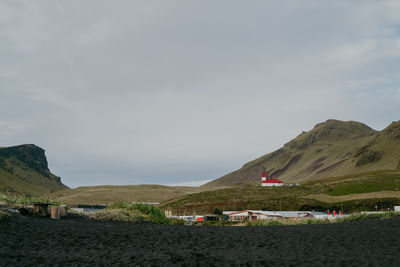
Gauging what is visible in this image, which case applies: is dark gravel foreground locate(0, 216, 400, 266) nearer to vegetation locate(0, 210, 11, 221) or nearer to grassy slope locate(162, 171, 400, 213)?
vegetation locate(0, 210, 11, 221)

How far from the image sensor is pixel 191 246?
11836 millimetres

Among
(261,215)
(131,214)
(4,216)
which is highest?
(4,216)

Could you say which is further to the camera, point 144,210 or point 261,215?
point 261,215

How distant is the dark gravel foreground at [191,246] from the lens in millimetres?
9469

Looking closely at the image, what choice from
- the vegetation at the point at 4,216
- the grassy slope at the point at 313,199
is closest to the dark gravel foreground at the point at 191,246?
the vegetation at the point at 4,216

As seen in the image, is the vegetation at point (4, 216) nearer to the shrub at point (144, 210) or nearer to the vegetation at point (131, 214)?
the vegetation at point (131, 214)

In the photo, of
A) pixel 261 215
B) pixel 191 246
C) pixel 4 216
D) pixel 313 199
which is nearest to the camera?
pixel 191 246

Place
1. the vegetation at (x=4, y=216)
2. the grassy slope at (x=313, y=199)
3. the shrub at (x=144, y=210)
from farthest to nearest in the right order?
the grassy slope at (x=313, y=199) < the shrub at (x=144, y=210) < the vegetation at (x=4, y=216)

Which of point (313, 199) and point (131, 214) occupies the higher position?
point (131, 214)

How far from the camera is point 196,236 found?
13883 millimetres

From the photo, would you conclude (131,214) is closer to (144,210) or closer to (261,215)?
(144,210)

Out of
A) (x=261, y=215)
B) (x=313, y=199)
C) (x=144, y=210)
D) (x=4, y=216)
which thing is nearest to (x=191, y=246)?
(x=4, y=216)

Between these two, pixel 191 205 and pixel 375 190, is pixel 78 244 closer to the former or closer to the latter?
pixel 191 205

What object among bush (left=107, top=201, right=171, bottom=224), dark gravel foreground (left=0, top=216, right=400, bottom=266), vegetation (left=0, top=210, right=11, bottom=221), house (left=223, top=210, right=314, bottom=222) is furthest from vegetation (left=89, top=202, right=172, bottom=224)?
house (left=223, top=210, right=314, bottom=222)
